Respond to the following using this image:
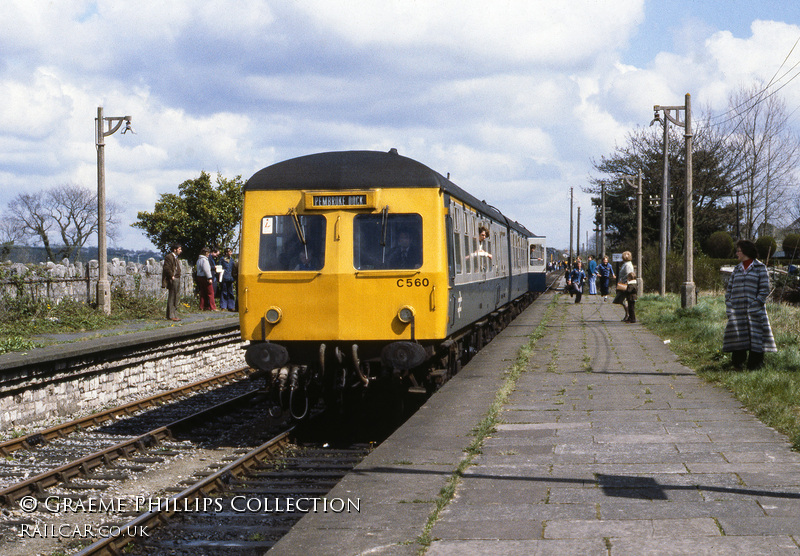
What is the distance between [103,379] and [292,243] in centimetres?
488

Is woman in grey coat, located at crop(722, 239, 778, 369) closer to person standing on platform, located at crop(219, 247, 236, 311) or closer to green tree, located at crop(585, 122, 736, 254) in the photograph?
person standing on platform, located at crop(219, 247, 236, 311)

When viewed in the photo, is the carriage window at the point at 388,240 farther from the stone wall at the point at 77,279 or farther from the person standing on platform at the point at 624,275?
the person standing on platform at the point at 624,275

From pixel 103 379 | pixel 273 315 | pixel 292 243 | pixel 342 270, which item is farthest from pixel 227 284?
pixel 342 270

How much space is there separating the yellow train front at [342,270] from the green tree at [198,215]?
35.2m

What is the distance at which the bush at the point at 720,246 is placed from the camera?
50.8 metres

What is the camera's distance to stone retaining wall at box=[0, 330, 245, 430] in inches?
418

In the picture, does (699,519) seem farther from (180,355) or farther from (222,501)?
(180,355)

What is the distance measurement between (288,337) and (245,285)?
71cm

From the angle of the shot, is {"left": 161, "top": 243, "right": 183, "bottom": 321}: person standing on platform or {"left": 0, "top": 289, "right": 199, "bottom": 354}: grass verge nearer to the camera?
Answer: {"left": 0, "top": 289, "right": 199, "bottom": 354}: grass verge

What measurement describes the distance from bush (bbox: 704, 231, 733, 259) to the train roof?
44.8 metres

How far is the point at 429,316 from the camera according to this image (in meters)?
9.13

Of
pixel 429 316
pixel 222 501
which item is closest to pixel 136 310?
pixel 429 316

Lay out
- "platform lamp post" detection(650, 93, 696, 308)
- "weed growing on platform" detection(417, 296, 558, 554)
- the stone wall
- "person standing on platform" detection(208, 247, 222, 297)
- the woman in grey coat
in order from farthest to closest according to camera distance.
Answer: "person standing on platform" detection(208, 247, 222, 297)
"platform lamp post" detection(650, 93, 696, 308)
the stone wall
the woman in grey coat
"weed growing on platform" detection(417, 296, 558, 554)

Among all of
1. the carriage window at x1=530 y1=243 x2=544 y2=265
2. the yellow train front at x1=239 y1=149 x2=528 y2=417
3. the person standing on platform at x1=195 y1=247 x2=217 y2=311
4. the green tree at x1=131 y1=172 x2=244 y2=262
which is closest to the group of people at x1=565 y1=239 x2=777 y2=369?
the yellow train front at x1=239 y1=149 x2=528 y2=417
